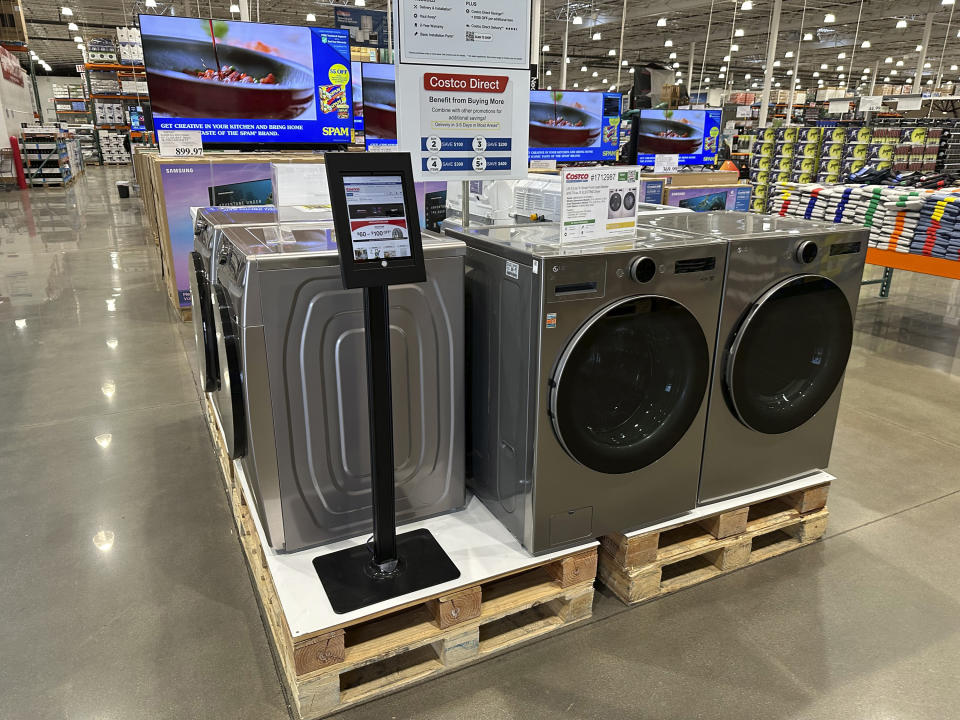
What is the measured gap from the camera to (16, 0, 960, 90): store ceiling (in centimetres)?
1856

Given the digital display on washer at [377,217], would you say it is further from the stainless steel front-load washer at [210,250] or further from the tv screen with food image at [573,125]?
the tv screen with food image at [573,125]

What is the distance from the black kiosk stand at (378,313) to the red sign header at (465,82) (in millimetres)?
504

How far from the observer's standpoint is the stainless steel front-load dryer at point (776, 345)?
2172 mm

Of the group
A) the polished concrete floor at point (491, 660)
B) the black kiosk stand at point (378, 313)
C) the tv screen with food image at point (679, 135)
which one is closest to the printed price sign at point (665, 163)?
the tv screen with food image at point (679, 135)

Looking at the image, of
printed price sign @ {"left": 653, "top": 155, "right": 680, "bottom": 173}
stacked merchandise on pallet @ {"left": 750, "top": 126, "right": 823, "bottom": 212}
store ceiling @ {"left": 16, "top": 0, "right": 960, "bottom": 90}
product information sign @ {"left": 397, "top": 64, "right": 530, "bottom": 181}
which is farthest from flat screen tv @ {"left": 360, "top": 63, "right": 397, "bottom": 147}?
store ceiling @ {"left": 16, "top": 0, "right": 960, "bottom": 90}

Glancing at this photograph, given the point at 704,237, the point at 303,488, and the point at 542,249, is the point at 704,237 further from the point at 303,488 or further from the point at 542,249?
the point at 303,488

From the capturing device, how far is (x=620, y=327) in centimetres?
196

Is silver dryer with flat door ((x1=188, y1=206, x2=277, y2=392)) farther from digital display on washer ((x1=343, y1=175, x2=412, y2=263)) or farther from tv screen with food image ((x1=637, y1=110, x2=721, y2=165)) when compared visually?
tv screen with food image ((x1=637, y1=110, x2=721, y2=165))

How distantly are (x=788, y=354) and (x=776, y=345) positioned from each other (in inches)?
3.4

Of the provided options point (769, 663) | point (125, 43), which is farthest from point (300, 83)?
point (125, 43)

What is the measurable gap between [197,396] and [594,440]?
9.50 feet

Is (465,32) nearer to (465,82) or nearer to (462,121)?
(465,82)

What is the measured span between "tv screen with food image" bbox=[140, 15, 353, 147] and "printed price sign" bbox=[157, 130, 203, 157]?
0.05 meters

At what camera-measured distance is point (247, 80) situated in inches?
226
